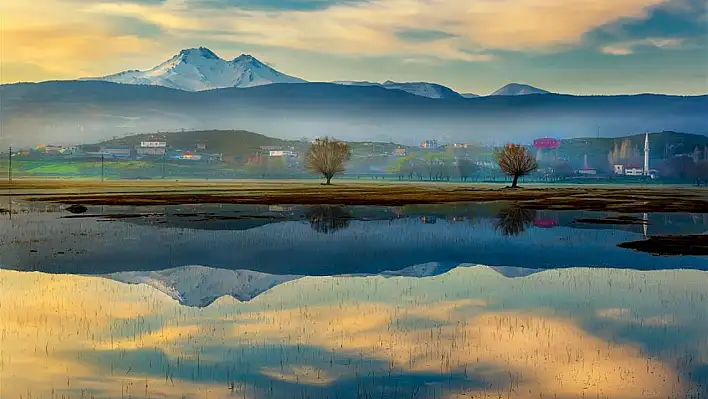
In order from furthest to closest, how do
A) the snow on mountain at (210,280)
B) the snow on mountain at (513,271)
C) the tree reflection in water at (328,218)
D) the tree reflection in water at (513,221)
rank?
the tree reflection in water at (328,218) < the tree reflection in water at (513,221) < the snow on mountain at (513,271) < the snow on mountain at (210,280)

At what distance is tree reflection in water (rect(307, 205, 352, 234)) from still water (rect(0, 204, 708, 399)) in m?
9.45

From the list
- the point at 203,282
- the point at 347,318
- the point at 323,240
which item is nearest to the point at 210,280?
the point at 203,282

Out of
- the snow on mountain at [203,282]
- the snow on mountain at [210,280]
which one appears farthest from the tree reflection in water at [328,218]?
the snow on mountain at [203,282]

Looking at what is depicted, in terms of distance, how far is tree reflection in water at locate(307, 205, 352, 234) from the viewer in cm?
6956

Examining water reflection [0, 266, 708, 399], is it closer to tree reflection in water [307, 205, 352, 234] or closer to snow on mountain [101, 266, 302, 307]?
snow on mountain [101, 266, 302, 307]

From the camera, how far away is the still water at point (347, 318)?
69.4ft

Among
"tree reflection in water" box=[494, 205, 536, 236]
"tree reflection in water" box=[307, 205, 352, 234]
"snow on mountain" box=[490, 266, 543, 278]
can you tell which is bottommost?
"tree reflection in water" box=[307, 205, 352, 234]

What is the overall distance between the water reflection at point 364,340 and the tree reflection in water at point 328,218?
30.9 meters

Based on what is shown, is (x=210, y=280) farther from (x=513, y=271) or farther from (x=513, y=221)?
(x=513, y=221)

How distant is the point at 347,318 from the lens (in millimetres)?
29562

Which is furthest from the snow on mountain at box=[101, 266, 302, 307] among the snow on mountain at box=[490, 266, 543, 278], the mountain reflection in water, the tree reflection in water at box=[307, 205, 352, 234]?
the tree reflection in water at box=[307, 205, 352, 234]

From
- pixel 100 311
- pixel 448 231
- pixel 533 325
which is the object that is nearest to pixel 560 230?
pixel 448 231

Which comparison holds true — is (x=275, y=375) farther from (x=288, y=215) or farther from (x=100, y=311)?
(x=288, y=215)

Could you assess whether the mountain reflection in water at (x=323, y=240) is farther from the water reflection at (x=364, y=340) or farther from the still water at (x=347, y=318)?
the water reflection at (x=364, y=340)
